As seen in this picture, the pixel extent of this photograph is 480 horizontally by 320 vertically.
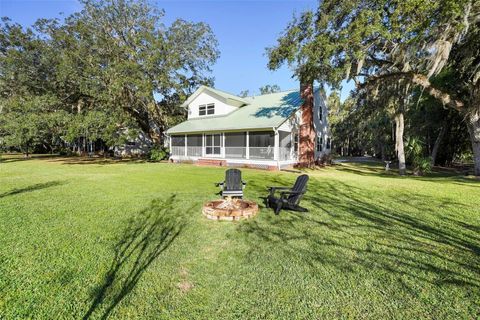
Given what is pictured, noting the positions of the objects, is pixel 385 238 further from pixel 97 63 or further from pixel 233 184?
pixel 97 63

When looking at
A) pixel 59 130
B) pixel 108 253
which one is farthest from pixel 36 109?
pixel 108 253

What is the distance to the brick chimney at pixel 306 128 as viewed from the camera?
59.1 ft

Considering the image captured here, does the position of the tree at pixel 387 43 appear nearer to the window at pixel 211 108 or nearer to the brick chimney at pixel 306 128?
the brick chimney at pixel 306 128

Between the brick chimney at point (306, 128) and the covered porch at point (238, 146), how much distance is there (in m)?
0.51

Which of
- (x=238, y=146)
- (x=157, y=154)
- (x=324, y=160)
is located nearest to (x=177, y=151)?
(x=157, y=154)

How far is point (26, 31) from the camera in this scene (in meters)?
21.1

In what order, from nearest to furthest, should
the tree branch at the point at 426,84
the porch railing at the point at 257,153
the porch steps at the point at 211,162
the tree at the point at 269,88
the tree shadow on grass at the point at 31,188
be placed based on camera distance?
1. the tree shadow on grass at the point at 31,188
2. the tree branch at the point at 426,84
3. the porch railing at the point at 257,153
4. the porch steps at the point at 211,162
5. the tree at the point at 269,88

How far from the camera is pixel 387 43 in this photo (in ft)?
38.6

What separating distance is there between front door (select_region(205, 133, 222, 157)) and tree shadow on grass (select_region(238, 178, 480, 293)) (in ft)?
46.2

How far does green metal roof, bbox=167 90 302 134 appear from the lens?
17062 mm

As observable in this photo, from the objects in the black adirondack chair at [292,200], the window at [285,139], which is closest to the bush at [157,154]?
the window at [285,139]

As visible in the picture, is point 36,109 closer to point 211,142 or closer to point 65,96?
point 65,96

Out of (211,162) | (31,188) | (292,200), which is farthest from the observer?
(211,162)

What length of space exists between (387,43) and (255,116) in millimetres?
9412
